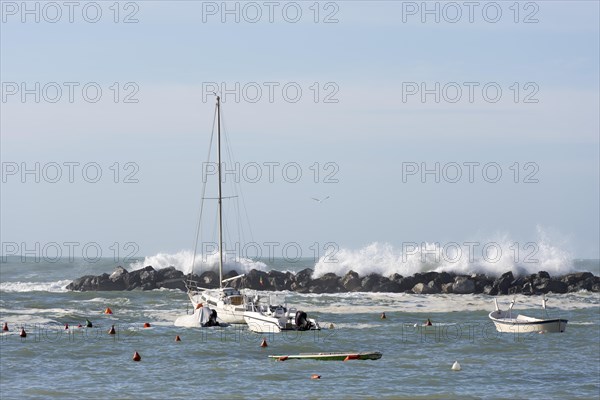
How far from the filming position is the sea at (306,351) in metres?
39.0

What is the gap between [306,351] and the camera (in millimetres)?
49219

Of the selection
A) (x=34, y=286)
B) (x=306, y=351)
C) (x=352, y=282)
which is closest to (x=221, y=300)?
(x=306, y=351)

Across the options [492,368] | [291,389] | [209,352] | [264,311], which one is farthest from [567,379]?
[264,311]

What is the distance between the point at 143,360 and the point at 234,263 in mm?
61753

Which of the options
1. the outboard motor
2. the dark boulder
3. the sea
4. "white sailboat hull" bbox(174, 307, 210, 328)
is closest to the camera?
the sea

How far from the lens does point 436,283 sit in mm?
87750

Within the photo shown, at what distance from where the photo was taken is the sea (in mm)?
38969

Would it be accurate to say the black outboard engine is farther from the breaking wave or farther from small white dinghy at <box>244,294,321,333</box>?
the breaking wave

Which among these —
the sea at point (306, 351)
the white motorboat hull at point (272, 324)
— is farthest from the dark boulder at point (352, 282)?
the white motorboat hull at point (272, 324)

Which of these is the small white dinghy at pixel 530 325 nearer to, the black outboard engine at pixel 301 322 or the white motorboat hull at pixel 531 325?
the white motorboat hull at pixel 531 325

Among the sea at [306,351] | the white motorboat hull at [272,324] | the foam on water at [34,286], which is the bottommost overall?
the sea at [306,351]

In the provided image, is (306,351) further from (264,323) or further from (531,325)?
(531,325)

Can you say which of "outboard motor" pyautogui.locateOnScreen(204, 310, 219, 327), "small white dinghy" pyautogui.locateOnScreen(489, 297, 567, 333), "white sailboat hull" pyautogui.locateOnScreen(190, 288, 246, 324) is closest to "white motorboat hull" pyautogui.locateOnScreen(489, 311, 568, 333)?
"small white dinghy" pyautogui.locateOnScreen(489, 297, 567, 333)

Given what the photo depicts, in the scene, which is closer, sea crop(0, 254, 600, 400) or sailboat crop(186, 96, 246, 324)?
sea crop(0, 254, 600, 400)
